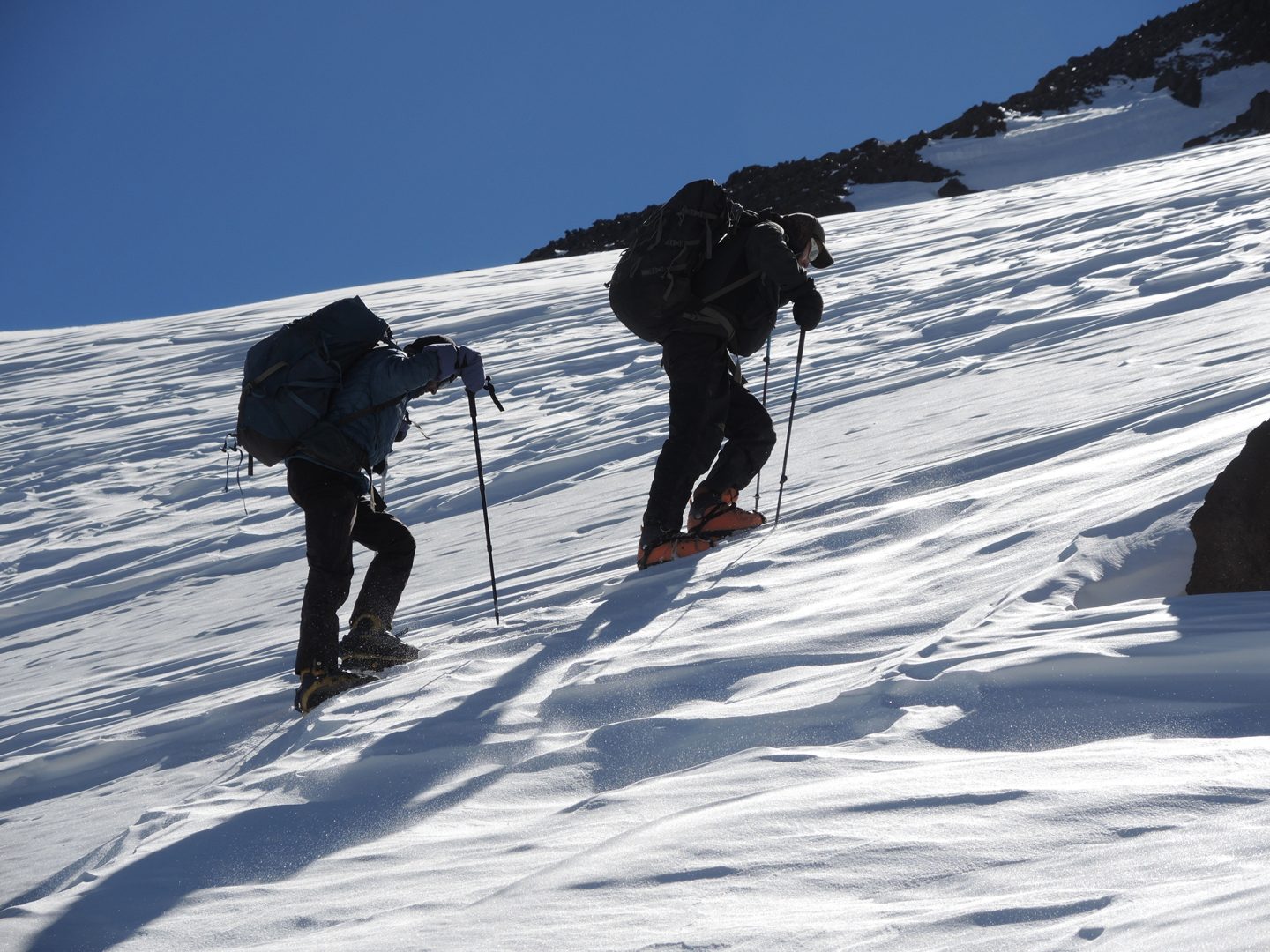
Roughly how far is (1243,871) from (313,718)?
9.91 ft

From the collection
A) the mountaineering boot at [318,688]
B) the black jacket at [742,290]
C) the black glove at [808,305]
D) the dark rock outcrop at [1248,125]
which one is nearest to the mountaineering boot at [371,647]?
the mountaineering boot at [318,688]

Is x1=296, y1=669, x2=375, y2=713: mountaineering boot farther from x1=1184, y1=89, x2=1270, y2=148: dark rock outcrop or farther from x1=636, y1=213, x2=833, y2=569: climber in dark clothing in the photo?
x1=1184, y1=89, x2=1270, y2=148: dark rock outcrop

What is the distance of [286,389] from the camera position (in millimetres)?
3982

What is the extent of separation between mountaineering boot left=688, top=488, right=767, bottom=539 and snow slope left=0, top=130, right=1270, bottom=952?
0.27 metres

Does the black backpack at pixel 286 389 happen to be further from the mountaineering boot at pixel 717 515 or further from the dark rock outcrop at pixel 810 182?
the dark rock outcrop at pixel 810 182

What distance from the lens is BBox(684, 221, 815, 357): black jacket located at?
4.79 meters

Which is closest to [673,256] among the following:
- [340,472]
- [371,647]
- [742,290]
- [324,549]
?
[742,290]

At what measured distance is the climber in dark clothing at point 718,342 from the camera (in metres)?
4.78

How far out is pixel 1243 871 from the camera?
1.70m

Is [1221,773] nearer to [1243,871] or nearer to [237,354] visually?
[1243,871]

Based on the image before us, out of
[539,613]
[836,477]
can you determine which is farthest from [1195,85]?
[539,613]

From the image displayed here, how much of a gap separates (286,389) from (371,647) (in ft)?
3.59

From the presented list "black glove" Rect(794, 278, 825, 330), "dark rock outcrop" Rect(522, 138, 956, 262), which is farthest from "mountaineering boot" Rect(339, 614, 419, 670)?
"dark rock outcrop" Rect(522, 138, 956, 262)

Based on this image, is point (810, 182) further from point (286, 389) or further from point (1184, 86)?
point (286, 389)
